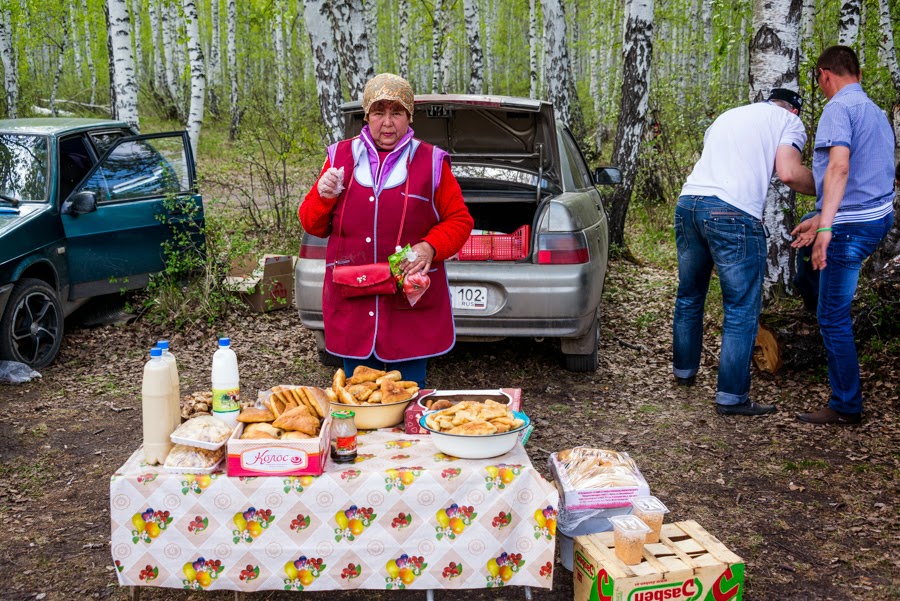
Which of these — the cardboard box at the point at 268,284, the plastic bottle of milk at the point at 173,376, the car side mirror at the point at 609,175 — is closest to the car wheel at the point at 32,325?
the cardboard box at the point at 268,284

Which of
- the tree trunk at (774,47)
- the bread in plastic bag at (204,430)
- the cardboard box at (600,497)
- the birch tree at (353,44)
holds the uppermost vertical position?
the birch tree at (353,44)

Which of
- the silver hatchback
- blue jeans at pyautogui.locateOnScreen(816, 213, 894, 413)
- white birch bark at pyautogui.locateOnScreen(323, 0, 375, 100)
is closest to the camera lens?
blue jeans at pyautogui.locateOnScreen(816, 213, 894, 413)

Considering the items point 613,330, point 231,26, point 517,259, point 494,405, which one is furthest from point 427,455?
point 231,26

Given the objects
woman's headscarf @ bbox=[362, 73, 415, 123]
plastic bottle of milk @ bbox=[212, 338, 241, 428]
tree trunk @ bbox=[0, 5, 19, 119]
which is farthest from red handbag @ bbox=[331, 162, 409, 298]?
tree trunk @ bbox=[0, 5, 19, 119]

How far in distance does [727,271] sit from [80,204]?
4777mm

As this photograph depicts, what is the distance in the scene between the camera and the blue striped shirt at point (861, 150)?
4.71 metres

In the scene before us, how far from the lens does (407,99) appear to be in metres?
3.50

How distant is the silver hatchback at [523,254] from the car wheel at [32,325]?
2.15 m

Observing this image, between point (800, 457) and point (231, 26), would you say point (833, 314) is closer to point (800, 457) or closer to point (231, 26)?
point (800, 457)

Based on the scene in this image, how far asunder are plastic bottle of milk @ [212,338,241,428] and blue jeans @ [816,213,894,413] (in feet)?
11.5

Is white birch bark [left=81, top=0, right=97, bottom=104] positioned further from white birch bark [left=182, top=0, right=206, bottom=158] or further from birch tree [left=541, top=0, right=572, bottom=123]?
birch tree [left=541, top=0, right=572, bottom=123]

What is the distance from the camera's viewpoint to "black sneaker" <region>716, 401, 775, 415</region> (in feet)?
17.2

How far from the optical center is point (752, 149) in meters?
4.89

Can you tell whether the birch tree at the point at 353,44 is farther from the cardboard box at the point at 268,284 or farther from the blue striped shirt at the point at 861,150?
the blue striped shirt at the point at 861,150
